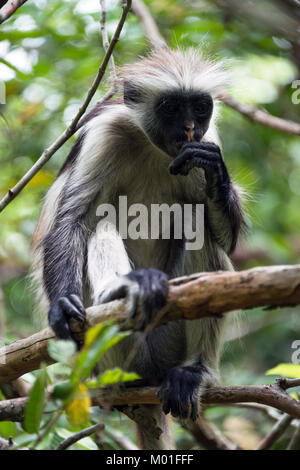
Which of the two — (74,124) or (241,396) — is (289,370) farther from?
(74,124)

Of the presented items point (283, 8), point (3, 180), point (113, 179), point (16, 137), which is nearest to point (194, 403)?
point (113, 179)

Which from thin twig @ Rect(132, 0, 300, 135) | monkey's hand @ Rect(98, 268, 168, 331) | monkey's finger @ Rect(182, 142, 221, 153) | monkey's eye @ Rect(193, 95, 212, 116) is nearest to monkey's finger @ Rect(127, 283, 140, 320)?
monkey's hand @ Rect(98, 268, 168, 331)

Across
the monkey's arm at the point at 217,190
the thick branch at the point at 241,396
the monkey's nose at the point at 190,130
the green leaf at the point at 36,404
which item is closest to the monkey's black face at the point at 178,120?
the monkey's nose at the point at 190,130

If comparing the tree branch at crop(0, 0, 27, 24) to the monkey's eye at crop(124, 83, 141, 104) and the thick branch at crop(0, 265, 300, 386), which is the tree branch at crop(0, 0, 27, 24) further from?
the thick branch at crop(0, 265, 300, 386)

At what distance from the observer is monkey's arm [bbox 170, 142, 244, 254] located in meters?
4.94

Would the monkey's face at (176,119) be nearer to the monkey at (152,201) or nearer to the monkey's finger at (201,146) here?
the monkey at (152,201)

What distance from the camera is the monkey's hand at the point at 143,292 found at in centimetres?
389

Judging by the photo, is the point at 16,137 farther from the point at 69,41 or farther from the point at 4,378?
the point at 4,378

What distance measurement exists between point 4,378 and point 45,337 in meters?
0.45

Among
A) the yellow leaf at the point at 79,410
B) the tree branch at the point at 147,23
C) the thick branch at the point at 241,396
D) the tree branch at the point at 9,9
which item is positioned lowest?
the thick branch at the point at 241,396

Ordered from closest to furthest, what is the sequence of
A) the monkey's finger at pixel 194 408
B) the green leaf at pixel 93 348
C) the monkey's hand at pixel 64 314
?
the green leaf at pixel 93 348, the monkey's hand at pixel 64 314, the monkey's finger at pixel 194 408

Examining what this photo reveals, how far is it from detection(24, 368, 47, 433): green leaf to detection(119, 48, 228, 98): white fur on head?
10.9 feet

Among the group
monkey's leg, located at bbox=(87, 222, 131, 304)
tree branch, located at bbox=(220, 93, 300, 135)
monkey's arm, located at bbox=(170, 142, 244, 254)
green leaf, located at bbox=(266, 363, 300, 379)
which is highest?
tree branch, located at bbox=(220, 93, 300, 135)

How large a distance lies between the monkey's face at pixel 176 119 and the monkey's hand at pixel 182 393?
1.76 metres
